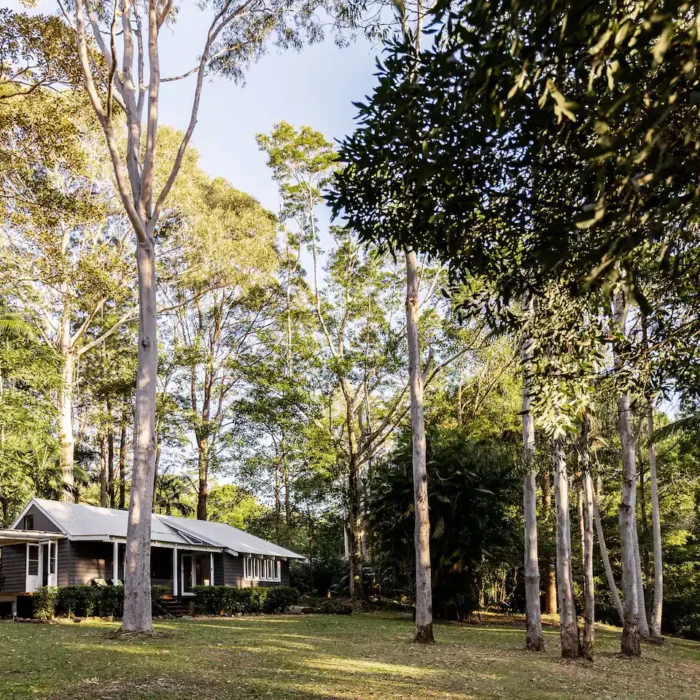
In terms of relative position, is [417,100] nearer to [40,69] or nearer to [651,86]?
[651,86]

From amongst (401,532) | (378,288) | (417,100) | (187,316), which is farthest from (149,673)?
(187,316)

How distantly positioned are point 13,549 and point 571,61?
26.5 meters

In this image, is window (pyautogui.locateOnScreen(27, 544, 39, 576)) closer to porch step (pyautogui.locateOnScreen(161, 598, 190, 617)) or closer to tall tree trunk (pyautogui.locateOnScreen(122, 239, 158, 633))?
porch step (pyautogui.locateOnScreen(161, 598, 190, 617))

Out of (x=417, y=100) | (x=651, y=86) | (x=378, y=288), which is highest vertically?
(x=378, y=288)

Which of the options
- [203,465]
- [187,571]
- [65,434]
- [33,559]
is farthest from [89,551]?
[203,465]

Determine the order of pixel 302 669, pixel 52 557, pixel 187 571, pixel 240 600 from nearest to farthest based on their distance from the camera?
pixel 302 669 → pixel 52 557 → pixel 240 600 → pixel 187 571

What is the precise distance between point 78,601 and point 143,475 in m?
9.51

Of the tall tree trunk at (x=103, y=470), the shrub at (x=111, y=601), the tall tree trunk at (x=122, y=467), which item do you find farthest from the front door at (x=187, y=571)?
the tall tree trunk at (x=122, y=467)

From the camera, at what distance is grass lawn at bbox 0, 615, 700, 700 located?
8.16 metres

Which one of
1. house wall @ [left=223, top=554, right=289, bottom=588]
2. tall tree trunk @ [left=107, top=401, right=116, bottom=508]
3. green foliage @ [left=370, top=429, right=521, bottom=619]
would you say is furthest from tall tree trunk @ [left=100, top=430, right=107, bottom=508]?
green foliage @ [left=370, top=429, right=521, bottom=619]

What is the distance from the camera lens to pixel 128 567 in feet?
44.0

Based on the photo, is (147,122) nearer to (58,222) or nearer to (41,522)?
(58,222)

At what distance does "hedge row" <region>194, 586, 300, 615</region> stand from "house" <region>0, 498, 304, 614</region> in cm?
132

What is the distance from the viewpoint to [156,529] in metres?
27.4
